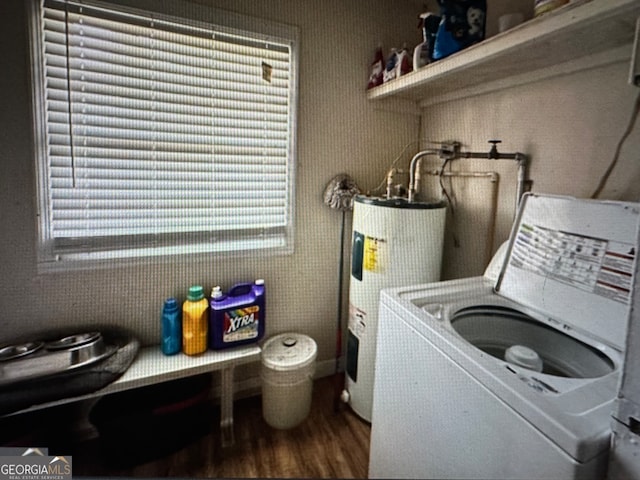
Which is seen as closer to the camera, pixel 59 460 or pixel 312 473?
pixel 59 460

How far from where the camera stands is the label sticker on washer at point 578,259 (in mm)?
693

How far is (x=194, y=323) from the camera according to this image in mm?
1151

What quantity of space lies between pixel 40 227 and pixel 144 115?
0.52 meters

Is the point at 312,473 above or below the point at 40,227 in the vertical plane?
below

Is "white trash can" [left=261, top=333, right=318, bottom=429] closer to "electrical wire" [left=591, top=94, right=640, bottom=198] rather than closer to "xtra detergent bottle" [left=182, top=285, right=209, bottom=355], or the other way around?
"xtra detergent bottle" [left=182, top=285, right=209, bottom=355]

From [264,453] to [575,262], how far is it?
1.20 m

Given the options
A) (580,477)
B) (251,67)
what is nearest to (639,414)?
(580,477)

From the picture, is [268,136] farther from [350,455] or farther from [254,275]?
[350,455]

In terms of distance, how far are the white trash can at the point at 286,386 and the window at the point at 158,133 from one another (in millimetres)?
496

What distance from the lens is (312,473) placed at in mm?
920

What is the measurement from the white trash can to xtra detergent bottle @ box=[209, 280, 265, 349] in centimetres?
14

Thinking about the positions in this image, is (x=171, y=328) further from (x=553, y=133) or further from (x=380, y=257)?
(x=553, y=133)

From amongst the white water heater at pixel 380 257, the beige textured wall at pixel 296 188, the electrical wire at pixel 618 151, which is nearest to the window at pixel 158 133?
the beige textured wall at pixel 296 188

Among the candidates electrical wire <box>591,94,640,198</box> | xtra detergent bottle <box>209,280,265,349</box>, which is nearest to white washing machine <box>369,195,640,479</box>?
electrical wire <box>591,94,640,198</box>
